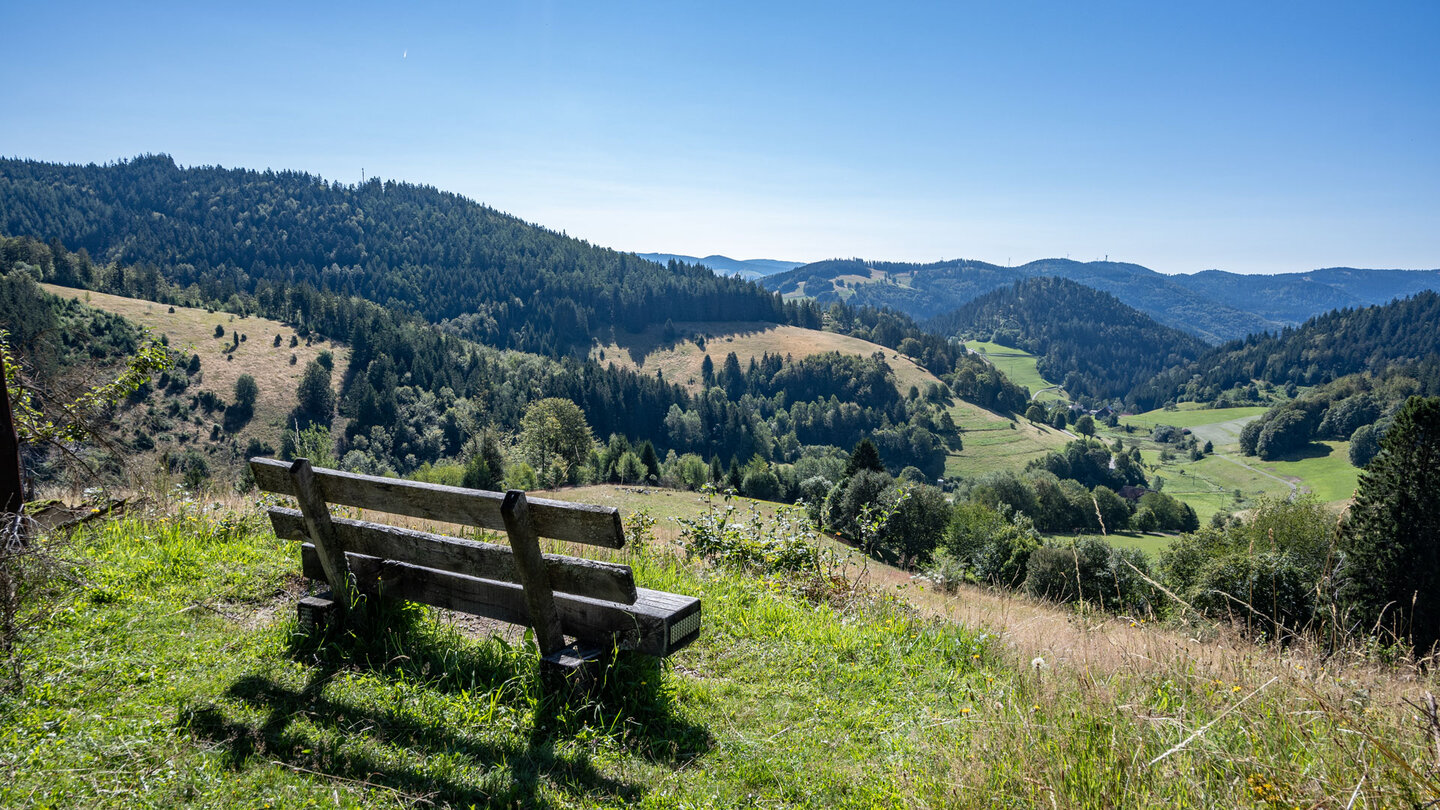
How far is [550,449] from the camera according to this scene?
218 feet

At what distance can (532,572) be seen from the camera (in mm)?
3738

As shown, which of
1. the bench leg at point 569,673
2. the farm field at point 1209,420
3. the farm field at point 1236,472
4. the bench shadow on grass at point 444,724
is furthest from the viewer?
the farm field at point 1209,420

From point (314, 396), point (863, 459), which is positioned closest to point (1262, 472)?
point (863, 459)

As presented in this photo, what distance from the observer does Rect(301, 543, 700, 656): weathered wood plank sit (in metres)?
3.91

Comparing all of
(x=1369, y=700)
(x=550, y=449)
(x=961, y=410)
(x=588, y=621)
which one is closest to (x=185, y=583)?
(x=588, y=621)

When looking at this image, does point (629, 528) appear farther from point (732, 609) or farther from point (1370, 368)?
point (1370, 368)

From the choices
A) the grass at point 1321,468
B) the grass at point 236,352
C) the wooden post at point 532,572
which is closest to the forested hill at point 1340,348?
the grass at point 1321,468

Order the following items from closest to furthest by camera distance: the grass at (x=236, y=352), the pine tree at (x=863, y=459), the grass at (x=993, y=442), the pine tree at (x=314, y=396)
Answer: the pine tree at (x=863, y=459) < the grass at (x=236, y=352) < the pine tree at (x=314, y=396) < the grass at (x=993, y=442)

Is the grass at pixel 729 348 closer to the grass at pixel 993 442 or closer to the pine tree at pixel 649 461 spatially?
the grass at pixel 993 442

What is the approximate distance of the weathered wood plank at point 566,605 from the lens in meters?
3.91

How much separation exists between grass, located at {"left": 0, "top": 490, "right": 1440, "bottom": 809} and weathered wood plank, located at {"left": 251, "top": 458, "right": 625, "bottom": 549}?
0.98 meters

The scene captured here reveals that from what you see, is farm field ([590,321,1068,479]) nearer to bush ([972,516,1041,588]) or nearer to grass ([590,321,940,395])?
grass ([590,321,940,395])

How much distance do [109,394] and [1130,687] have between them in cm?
1102

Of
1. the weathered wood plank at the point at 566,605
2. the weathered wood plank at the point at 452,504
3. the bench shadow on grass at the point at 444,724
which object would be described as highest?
the weathered wood plank at the point at 452,504
